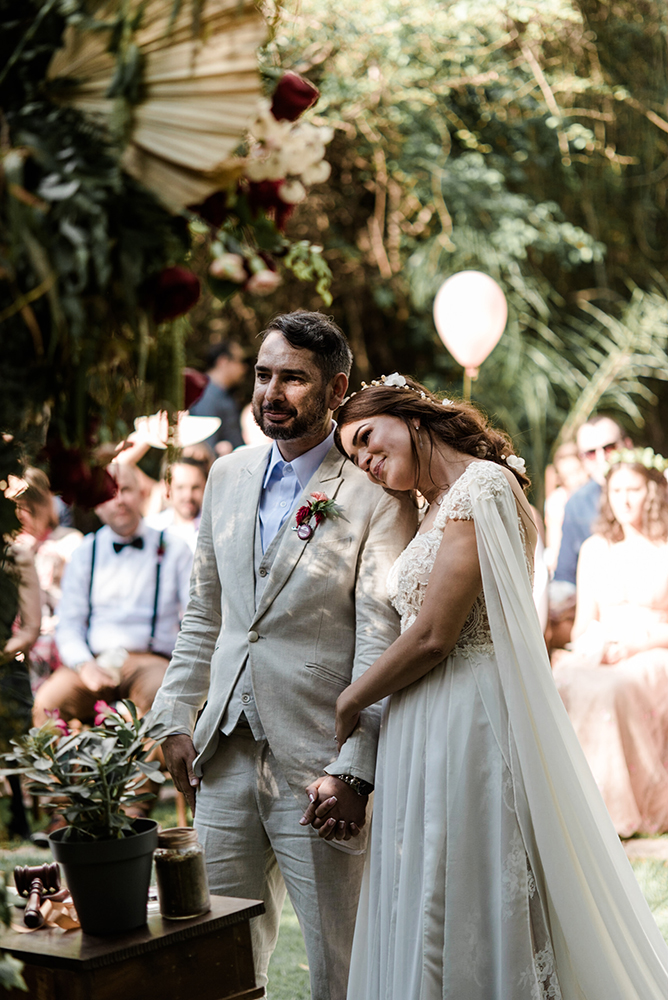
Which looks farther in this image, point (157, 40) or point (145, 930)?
point (145, 930)

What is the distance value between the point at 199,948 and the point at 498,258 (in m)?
8.92

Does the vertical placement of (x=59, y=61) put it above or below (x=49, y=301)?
above

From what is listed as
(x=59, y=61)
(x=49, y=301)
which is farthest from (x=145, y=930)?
(x=59, y=61)

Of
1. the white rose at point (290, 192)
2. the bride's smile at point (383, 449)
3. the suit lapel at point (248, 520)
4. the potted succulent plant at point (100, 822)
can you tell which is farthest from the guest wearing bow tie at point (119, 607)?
the white rose at point (290, 192)

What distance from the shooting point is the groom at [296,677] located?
7.93ft

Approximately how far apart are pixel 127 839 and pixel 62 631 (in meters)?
3.78

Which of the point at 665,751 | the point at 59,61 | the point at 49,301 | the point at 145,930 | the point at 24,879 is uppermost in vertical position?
the point at 59,61

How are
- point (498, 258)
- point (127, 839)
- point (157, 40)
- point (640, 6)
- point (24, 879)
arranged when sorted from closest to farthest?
point (157, 40)
point (127, 839)
point (24, 879)
point (640, 6)
point (498, 258)

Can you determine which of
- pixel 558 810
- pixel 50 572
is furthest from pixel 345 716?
pixel 50 572

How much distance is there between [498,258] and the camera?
9820 millimetres

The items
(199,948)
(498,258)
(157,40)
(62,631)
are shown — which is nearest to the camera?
(157,40)

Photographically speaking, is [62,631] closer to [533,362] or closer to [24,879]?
[24,879]

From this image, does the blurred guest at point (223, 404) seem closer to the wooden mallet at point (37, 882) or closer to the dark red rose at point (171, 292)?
the wooden mallet at point (37, 882)

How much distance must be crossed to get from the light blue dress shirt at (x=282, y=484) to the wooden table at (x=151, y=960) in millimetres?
1067
